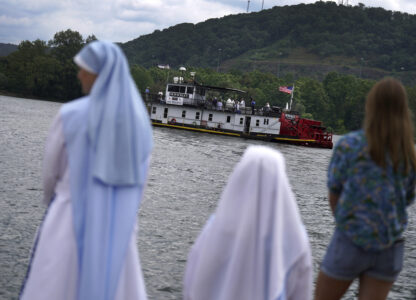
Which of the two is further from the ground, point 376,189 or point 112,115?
point 112,115

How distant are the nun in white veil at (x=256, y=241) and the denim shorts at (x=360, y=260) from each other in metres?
0.37

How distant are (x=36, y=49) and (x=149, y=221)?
12040 cm

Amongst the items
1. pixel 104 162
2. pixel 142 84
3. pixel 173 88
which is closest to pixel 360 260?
pixel 104 162

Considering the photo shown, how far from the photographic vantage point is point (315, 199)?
59.0ft

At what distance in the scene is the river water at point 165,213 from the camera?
761 cm

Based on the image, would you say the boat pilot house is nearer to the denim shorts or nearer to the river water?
the river water

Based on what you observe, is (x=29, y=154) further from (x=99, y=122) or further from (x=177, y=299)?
(x=99, y=122)

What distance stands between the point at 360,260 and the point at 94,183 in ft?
5.34

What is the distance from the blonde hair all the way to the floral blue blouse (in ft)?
0.17

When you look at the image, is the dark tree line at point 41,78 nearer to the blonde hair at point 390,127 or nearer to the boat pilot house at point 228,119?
the boat pilot house at point 228,119

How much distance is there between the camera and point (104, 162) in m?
3.08

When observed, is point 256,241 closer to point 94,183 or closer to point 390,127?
point 94,183

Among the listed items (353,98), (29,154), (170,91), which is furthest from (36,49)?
(29,154)

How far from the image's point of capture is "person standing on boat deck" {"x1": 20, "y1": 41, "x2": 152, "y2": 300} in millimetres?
A: 3068
